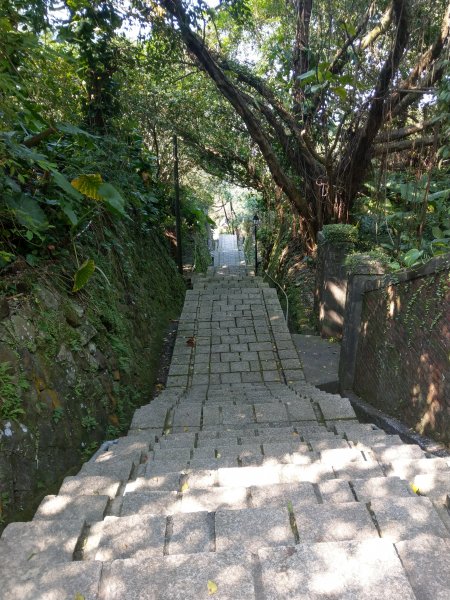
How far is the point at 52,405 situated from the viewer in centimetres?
274

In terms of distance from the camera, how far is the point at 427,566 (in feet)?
3.40

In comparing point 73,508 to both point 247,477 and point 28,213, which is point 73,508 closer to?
point 247,477

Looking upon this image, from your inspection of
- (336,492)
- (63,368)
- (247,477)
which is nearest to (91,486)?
(247,477)

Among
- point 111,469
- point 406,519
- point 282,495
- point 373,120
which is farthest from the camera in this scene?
point 373,120

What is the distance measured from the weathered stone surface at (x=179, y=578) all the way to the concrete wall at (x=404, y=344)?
2.31 metres

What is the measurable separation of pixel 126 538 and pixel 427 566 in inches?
34.0

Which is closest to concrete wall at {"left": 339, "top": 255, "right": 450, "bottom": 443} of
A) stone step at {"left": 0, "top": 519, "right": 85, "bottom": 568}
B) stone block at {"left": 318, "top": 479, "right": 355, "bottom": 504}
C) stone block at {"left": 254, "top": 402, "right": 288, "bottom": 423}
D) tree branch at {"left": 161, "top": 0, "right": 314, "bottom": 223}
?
stone block at {"left": 254, "top": 402, "right": 288, "bottom": 423}

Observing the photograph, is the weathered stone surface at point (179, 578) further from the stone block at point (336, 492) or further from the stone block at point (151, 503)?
the stone block at point (336, 492)

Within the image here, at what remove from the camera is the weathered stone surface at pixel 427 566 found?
0.98 meters

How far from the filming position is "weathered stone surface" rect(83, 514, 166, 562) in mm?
1277

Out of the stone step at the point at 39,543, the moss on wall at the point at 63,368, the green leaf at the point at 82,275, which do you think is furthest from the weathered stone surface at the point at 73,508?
the green leaf at the point at 82,275

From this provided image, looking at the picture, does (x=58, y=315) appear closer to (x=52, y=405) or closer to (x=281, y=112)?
(x=52, y=405)

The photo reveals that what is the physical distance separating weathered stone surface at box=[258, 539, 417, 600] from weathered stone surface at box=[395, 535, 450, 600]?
1.2 inches

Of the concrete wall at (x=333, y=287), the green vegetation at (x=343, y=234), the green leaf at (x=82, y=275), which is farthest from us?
the concrete wall at (x=333, y=287)
